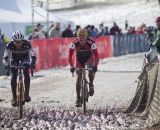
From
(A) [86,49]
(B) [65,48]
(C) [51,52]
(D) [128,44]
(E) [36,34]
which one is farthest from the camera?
(D) [128,44]

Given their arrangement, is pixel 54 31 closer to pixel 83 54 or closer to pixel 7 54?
pixel 83 54

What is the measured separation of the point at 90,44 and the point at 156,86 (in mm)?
2268

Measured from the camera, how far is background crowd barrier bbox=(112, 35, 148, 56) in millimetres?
33812

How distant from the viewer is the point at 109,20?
6066 centimetres

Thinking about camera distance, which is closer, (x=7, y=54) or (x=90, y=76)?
(x=7, y=54)

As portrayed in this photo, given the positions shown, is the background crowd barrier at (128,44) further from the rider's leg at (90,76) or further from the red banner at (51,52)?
the rider's leg at (90,76)

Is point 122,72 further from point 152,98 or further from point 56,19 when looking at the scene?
point 56,19

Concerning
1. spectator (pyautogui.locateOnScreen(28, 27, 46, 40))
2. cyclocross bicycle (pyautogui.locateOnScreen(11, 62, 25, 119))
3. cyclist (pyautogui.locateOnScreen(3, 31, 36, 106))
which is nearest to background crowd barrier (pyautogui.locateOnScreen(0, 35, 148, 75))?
spectator (pyautogui.locateOnScreen(28, 27, 46, 40))

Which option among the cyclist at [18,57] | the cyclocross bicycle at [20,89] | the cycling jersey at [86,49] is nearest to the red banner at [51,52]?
the cycling jersey at [86,49]

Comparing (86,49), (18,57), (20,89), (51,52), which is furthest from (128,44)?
(20,89)

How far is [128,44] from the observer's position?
3603 centimetres

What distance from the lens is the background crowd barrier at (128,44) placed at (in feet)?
111

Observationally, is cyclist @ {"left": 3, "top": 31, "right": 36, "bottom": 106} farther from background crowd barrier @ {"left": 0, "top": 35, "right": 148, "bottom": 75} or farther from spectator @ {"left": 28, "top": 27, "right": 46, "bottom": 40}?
spectator @ {"left": 28, "top": 27, "right": 46, "bottom": 40}

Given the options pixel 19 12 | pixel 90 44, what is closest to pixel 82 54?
pixel 90 44
